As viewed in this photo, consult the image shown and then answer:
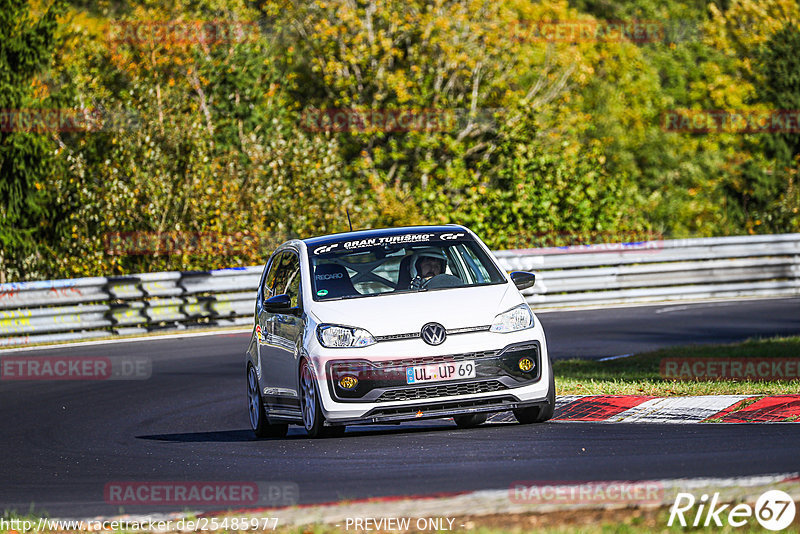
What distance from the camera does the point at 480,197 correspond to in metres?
29.8

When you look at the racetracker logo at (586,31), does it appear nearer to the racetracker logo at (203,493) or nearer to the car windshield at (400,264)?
the car windshield at (400,264)

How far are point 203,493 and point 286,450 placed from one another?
2038 millimetres

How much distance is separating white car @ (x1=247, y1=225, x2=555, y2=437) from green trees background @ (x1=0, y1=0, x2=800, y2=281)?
15.9 metres

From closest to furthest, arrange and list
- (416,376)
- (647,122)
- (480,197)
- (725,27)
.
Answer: (416,376)
(480,197)
(647,122)
(725,27)

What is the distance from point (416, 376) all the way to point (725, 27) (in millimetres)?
57724

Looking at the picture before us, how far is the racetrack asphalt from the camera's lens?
7254 millimetres

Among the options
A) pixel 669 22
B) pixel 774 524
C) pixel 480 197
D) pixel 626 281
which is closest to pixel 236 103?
pixel 480 197

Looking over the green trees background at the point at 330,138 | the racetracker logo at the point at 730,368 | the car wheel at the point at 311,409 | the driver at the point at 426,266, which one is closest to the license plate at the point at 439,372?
the car wheel at the point at 311,409

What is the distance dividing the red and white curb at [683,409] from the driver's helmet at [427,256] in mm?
1520

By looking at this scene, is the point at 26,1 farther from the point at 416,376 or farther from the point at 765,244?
the point at 416,376

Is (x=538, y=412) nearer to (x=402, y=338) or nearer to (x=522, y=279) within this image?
(x=522, y=279)

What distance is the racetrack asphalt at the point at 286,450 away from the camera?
23.8 feet

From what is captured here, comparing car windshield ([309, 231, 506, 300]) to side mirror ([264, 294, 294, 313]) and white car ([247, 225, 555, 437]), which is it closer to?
white car ([247, 225, 555, 437])

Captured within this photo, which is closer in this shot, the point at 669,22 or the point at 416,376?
the point at 416,376
